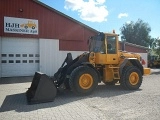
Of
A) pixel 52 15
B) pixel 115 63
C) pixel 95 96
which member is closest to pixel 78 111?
pixel 95 96

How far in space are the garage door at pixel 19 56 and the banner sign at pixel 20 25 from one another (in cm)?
67

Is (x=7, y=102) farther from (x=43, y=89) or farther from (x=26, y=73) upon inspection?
(x=26, y=73)

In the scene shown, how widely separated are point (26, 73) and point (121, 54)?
9.94 metres

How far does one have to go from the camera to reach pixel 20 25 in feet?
63.7

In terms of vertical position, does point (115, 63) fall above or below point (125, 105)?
above

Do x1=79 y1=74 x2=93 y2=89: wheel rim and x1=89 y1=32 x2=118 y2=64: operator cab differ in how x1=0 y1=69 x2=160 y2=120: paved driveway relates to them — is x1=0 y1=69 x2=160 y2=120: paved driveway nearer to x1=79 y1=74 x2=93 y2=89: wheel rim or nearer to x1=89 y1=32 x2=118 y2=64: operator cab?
x1=79 y1=74 x2=93 y2=89: wheel rim

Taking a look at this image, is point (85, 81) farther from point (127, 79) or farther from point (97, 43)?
point (127, 79)

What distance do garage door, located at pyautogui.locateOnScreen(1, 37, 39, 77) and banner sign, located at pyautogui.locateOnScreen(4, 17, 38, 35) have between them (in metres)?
0.67

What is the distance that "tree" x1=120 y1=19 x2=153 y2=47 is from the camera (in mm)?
56906

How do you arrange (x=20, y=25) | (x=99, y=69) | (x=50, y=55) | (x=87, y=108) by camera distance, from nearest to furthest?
(x=87, y=108) → (x=99, y=69) → (x=20, y=25) → (x=50, y=55)

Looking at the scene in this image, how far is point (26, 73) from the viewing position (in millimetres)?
19703

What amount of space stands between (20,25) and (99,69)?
9944mm

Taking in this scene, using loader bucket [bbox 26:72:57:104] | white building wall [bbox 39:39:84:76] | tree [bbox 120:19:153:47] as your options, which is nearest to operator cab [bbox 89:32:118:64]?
loader bucket [bbox 26:72:57:104]

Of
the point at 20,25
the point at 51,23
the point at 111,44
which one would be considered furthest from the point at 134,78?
the point at 20,25
